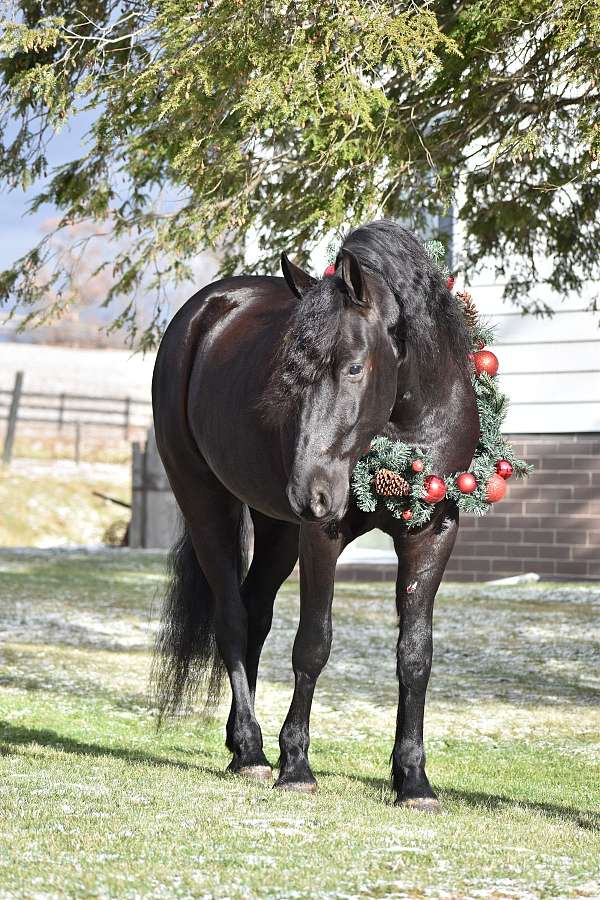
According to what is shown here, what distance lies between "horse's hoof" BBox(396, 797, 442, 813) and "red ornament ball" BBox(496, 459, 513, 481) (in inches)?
48.2

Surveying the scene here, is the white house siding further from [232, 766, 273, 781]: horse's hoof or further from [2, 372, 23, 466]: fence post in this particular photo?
[2, 372, 23, 466]: fence post

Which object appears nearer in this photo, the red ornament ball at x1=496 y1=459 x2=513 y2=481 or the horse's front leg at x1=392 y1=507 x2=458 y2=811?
the horse's front leg at x1=392 y1=507 x2=458 y2=811

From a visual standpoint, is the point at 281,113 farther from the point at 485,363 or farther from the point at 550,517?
the point at 550,517

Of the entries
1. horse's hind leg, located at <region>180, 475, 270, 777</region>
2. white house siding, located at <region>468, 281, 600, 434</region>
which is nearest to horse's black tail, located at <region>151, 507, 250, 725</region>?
horse's hind leg, located at <region>180, 475, 270, 777</region>

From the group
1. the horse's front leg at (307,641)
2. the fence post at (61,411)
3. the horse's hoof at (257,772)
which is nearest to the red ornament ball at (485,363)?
the horse's front leg at (307,641)

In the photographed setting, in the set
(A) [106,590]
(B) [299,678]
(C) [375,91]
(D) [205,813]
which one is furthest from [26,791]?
(A) [106,590]

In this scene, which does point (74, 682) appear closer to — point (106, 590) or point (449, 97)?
point (449, 97)

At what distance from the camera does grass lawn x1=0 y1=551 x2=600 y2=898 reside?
3.15 metres

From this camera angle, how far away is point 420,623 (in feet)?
14.6

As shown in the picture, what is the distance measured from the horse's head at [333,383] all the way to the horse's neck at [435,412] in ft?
0.61

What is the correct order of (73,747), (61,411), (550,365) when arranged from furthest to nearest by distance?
(61,411) < (550,365) < (73,747)

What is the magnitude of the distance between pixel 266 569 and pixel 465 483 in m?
1.41

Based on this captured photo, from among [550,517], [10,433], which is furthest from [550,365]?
[10,433]

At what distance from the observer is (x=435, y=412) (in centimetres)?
438
